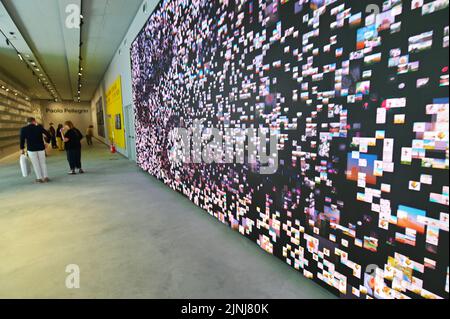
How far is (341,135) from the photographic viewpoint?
5.25 feet

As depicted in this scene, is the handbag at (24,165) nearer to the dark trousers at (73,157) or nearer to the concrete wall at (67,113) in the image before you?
the dark trousers at (73,157)

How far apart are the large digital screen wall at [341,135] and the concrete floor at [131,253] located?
0.29 metres

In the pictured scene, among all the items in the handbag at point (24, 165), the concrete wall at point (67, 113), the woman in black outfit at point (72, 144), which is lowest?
the handbag at point (24, 165)

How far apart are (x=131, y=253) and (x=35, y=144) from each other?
13.7 ft

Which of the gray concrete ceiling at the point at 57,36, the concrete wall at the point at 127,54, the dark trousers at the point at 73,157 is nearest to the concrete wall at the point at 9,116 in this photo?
the gray concrete ceiling at the point at 57,36

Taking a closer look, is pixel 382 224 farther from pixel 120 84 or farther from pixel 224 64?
pixel 120 84

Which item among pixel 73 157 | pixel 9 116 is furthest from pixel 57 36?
pixel 9 116

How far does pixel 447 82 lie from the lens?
45.1 inches

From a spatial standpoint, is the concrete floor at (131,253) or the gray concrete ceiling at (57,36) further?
the gray concrete ceiling at (57,36)

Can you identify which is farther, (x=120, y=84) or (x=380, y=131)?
(x=120, y=84)

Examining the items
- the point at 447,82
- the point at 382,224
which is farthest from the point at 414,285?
the point at 447,82

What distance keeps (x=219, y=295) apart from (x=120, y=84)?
8.79m

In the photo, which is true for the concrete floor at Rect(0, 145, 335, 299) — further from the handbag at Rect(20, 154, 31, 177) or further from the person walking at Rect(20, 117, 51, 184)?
the handbag at Rect(20, 154, 31, 177)

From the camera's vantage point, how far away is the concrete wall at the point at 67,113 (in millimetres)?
21062
